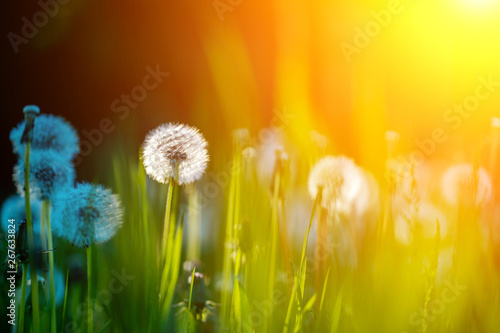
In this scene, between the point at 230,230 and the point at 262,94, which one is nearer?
the point at 230,230

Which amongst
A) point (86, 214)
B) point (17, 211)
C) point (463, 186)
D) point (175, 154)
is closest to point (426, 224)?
point (463, 186)

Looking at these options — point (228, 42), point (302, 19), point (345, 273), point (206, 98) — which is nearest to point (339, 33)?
point (302, 19)

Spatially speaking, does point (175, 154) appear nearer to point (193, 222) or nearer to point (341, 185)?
point (193, 222)

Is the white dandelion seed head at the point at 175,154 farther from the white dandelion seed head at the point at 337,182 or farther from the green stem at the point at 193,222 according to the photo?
the white dandelion seed head at the point at 337,182

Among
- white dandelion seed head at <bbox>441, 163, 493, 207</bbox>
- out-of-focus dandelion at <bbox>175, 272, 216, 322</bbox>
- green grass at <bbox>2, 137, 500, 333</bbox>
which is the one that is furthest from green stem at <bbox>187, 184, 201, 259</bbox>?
white dandelion seed head at <bbox>441, 163, 493, 207</bbox>

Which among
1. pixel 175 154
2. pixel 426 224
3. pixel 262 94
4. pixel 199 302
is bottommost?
pixel 199 302

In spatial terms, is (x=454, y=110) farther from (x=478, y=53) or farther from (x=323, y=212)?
(x=323, y=212)
